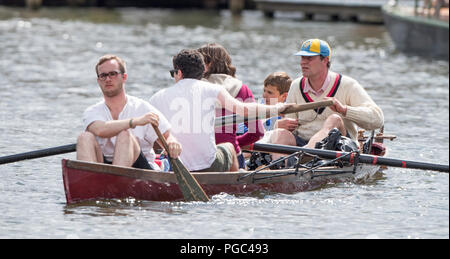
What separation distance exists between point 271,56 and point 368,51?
3.48 meters

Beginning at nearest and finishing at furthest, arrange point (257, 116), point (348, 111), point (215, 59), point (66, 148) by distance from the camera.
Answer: point (66, 148) → point (257, 116) → point (215, 59) → point (348, 111)

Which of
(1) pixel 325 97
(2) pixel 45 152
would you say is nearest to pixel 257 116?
(1) pixel 325 97

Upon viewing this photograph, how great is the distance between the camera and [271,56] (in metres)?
25.7

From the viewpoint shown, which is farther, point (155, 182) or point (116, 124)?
point (155, 182)

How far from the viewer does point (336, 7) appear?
1542 inches

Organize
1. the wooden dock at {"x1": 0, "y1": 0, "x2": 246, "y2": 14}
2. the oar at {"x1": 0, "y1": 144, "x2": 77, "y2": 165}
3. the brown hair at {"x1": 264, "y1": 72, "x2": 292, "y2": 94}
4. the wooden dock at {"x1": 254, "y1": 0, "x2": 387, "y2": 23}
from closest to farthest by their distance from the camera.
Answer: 1. the oar at {"x1": 0, "y1": 144, "x2": 77, "y2": 165}
2. the brown hair at {"x1": 264, "y1": 72, "x2": 292, "y2": 94}
3. the wooden dock at {"x1": 254, "y1": 0, "x2": 387, "y2": 23}
4. the wooden dock at {"x1": 0, "y1": 0, "x2": 246, "y2": 14}

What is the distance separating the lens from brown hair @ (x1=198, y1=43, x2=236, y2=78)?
9242 mm

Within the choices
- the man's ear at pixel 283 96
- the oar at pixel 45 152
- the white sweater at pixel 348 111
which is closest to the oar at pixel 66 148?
the oar at pixel 45 152

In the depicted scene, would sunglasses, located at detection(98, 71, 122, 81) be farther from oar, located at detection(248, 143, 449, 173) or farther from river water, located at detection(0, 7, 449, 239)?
oar, located at detection(248, 143, 449, 173)

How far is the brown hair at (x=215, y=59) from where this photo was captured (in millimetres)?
9242

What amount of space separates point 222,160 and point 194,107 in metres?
0.66

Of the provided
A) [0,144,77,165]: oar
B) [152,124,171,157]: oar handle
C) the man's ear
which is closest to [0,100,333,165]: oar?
[0,144,77,165]: oar

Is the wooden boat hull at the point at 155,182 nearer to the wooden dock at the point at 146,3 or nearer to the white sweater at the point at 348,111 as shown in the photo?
the white sweater at the point at 348,111

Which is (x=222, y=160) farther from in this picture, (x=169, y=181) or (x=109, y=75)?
(x=109, y=75)
